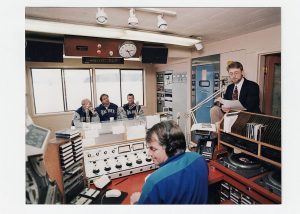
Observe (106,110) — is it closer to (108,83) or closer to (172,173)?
(108,83)

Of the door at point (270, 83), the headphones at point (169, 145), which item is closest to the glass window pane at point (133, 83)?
the door at point (270, 83)

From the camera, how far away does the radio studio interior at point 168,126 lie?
3.87 ft

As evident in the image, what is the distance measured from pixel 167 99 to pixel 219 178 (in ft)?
12.4

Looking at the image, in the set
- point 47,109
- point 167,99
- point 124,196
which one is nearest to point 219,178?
point 124,196

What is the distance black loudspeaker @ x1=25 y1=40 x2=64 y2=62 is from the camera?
264cm

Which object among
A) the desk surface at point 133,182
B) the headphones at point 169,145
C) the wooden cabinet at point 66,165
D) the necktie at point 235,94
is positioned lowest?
the desk surface at point 133,182

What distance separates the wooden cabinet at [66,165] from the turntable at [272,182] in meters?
1.47

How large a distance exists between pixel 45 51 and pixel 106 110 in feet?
6.19

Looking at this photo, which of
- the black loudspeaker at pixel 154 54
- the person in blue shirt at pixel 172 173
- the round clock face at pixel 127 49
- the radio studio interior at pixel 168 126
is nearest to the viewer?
the person in blue shirt at pixel 172 173

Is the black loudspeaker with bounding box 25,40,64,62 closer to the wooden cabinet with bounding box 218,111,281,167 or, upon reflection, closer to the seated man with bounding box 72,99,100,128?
the seated man with bounding box 72,99,100,128

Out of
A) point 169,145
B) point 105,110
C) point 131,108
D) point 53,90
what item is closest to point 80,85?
point 53,90

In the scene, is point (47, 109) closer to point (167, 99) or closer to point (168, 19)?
point (167, 99)

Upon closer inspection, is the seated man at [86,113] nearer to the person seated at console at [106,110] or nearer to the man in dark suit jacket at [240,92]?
the person seated at console at [106,110]
